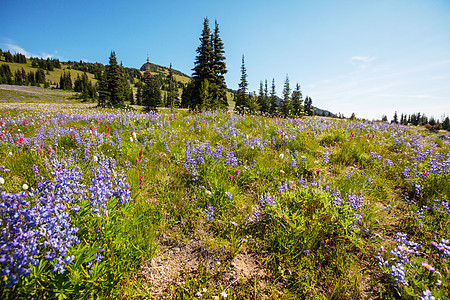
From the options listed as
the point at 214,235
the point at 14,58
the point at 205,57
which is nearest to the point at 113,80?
the point at 205,57

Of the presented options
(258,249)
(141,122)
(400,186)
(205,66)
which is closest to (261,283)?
(258,249)

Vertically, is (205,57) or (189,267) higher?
(205,57)

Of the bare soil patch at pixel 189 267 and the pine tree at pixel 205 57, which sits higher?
the pine tree at pixel 205 57

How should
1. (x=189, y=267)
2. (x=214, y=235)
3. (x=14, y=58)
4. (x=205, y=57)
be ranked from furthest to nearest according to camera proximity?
(x=14, y=58), (x=205, y=57), (x=214, y=235), (x=189, y=267)

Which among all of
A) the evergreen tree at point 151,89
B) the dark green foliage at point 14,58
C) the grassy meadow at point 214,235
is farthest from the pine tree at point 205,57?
the dark green foliage at point 14,58

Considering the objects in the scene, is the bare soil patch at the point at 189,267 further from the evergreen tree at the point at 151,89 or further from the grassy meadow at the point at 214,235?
the evergreen tree at the point at 151,89

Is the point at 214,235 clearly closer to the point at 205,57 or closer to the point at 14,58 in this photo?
the point at 205,57

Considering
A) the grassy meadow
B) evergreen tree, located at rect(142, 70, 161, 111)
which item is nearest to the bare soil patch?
the grassy meadow

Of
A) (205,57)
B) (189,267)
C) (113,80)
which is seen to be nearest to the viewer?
(189,267)

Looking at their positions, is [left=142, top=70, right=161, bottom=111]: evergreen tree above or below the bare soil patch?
above

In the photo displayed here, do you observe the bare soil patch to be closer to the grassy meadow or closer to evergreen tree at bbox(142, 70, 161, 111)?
the grassy meadow

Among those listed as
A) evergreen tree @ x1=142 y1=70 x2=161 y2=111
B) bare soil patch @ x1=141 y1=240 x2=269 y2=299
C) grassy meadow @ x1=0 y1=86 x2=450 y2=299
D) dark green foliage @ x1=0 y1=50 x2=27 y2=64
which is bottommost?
bare soil patch @ x1=141 y1=240 x2=269 y2=299

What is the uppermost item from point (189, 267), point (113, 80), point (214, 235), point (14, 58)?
point (14, 58)

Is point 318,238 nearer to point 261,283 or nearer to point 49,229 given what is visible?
point 261,283
